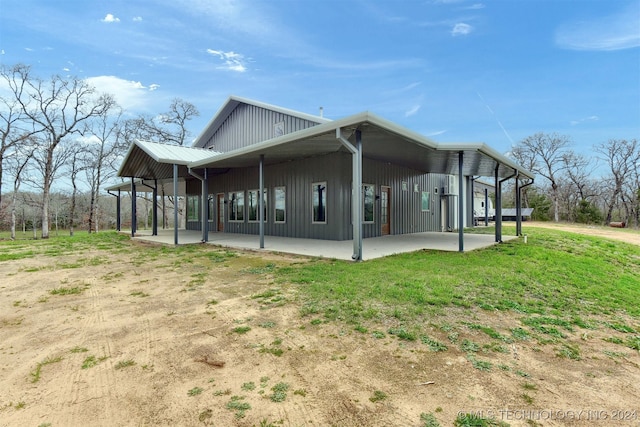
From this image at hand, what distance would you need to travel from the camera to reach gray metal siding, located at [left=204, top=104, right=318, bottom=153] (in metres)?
11.7

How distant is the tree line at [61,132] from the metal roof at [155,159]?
1180 cm

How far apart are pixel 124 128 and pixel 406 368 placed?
26.7 m

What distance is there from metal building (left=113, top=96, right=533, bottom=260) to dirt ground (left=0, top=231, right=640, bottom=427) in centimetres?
354

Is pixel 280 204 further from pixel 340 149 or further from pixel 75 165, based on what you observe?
pixel 75 165

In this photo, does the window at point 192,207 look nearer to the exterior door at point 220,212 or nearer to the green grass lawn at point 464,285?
the exterior door at point 220,212

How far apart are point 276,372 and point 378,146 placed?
703cm

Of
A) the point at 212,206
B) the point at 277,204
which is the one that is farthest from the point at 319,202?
the point at 212,206

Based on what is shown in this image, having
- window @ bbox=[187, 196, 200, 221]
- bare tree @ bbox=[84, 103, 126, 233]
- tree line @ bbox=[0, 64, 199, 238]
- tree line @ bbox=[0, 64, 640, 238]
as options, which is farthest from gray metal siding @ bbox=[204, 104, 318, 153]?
bare tree @ bbox=[84, 103, 126, 233]

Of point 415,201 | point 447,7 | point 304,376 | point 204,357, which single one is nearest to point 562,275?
point 304,376

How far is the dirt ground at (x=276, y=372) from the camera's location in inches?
68.4

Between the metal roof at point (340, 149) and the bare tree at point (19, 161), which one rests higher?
the bare tree at point (19, 161)

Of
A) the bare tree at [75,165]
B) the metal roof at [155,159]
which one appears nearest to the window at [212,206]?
the metal roof at [155,159]

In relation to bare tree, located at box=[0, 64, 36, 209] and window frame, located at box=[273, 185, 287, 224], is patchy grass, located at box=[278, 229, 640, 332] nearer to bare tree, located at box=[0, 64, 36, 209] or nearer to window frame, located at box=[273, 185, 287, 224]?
window frame, located at box=[273, 185, 287, 224]

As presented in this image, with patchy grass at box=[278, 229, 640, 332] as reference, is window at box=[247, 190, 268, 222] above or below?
above
